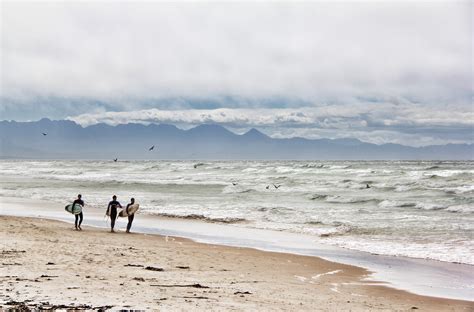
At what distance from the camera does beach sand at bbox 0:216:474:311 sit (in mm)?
9688

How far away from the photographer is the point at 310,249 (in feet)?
61.9

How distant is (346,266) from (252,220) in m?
11.2

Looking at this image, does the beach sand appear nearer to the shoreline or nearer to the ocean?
the shoreline

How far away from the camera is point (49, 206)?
107ft

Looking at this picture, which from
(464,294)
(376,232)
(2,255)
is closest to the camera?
(464,294)

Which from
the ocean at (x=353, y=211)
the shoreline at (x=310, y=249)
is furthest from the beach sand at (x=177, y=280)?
the ocean at (x=353, y=211)

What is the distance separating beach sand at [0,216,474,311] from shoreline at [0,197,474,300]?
69 centimetres

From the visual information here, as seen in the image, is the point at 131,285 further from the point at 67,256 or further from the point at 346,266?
the point at 346,266

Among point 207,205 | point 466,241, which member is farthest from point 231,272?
point 207,205

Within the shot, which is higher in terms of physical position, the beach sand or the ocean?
the ocean

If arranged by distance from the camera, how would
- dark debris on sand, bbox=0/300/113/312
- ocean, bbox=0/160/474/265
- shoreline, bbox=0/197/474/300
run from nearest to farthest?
dark debris on sand, bbox=0/300/113/312
shoreline, bbox=0/197/474/300
ocean, bbox=0/160/474/265

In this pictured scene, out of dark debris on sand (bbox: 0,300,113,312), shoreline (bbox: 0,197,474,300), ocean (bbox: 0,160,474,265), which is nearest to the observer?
dark debris on sand (bbox: 0,300,113,312)

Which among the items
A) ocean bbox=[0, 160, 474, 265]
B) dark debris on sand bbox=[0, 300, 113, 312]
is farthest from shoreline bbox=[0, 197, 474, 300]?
dark debris on sand bbox=[0, 300, 113, 312]

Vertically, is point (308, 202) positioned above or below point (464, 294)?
above
